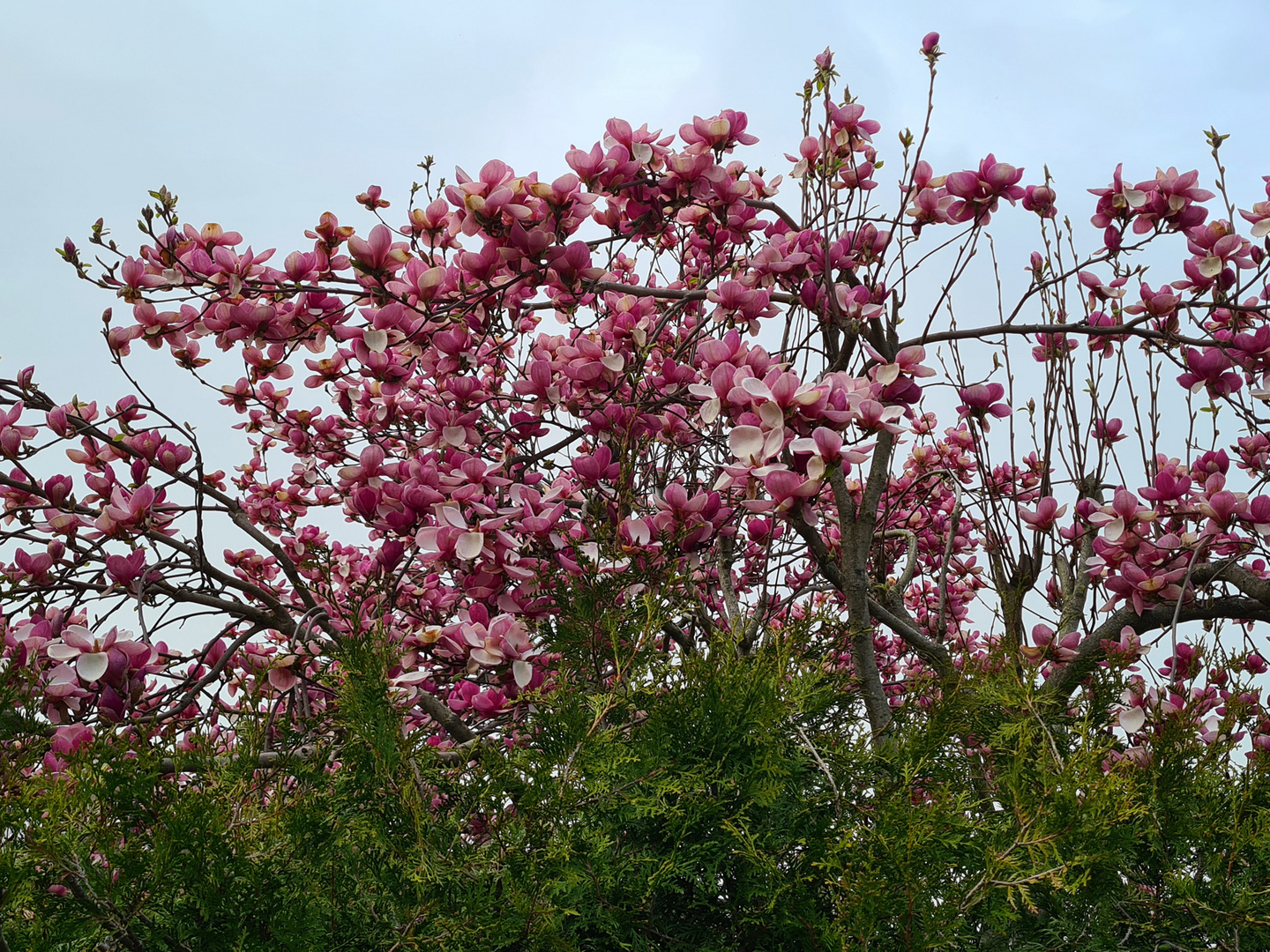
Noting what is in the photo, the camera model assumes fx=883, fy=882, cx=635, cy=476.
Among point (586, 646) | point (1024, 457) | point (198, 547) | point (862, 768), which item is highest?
point (1024, 457)

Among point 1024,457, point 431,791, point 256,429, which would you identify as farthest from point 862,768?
point 1024,457

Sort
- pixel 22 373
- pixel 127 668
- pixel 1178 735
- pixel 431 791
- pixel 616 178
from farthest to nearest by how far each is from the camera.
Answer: pixel 22 373, pixel 616 178, pixel 127 668, pixel 1178 735, pixel 431 791

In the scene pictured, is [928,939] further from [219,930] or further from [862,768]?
[219,930]

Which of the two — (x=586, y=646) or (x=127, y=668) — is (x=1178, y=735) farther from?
(x=127, y=668)

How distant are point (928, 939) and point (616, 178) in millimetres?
1757

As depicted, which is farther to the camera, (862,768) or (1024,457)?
(1024,457)

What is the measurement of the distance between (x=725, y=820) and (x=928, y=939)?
0.93 feet

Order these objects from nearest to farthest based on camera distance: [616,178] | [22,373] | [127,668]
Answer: [127,668] < [616,178] < [22,373]

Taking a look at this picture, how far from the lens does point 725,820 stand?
1.18 meters

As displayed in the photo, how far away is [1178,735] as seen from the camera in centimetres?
151

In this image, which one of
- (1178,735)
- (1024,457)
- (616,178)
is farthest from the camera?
(1024,457)

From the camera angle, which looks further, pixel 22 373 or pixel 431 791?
pixel 22 373

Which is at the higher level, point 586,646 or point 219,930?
point 586,646

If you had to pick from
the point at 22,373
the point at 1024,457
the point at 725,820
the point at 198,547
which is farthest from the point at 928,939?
the point at 1024,457
